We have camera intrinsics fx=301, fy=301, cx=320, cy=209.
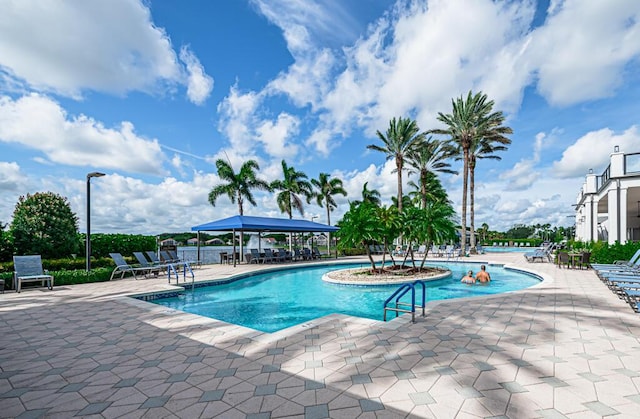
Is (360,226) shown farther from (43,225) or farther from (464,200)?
(464,200)

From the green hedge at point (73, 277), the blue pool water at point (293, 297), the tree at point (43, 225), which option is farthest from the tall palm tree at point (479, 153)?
the tree at point (43, 225)

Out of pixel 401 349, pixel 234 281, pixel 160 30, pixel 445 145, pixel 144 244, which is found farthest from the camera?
pixel 445 145

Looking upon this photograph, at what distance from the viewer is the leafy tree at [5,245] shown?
1064 centimetres

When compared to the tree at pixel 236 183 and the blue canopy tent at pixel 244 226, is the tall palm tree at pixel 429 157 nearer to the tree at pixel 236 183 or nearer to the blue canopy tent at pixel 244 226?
the blue canopy tent at pixel 244 226

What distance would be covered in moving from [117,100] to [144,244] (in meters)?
8.21

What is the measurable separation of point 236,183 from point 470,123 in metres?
17.9

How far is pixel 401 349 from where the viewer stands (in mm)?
Answer: 4086

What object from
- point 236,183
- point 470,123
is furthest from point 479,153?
point 236,183

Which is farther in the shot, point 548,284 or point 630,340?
point 548,284

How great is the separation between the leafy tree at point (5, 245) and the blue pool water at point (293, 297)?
6738mm

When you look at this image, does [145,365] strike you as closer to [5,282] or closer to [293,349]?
[293,349]

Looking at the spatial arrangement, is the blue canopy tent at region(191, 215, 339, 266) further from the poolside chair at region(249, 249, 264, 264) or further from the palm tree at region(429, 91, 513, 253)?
the palm tree at region(429, 91, 513, 253)

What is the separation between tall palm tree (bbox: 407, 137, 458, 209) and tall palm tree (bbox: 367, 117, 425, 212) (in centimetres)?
66

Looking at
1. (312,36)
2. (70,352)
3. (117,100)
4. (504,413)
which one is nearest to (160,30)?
(117,100)
